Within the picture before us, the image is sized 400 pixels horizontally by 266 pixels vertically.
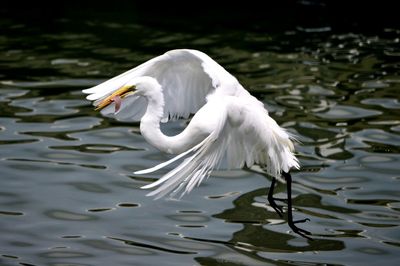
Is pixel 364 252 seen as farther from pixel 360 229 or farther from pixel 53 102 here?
pixel 53 102

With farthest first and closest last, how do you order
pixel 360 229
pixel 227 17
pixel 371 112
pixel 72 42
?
pixel 227 17 < pixel 72 42 < pixel 371 112 < pixel 360 229

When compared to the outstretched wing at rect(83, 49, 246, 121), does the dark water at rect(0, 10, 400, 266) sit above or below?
below

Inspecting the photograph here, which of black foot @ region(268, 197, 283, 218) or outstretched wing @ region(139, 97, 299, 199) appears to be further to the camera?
black foot @ region(268, 197, 283, 218)

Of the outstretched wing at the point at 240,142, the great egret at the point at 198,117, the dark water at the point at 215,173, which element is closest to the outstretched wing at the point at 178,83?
the great egret at the point at 198,117

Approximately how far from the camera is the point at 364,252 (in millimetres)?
6895

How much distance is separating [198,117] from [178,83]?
1.16m

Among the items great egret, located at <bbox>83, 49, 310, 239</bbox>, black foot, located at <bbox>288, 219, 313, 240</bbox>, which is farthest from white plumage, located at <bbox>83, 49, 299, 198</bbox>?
black foot, located at <bbox>288, 219, 313, 240</bbox>

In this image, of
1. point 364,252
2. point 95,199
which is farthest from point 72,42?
point 364,252

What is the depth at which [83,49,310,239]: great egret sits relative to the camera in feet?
20.4

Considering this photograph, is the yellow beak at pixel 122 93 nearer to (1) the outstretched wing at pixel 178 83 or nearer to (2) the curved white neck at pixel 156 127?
(2) the curved white neck at pixel 156 127

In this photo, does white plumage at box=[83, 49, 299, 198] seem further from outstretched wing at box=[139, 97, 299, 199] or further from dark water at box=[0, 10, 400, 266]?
dark water at box=[0, 10, 400, 266]

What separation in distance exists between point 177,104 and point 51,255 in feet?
6.68

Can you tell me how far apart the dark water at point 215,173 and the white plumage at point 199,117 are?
733 mm

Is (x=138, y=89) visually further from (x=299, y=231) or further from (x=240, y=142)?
(x=299, y=231)
